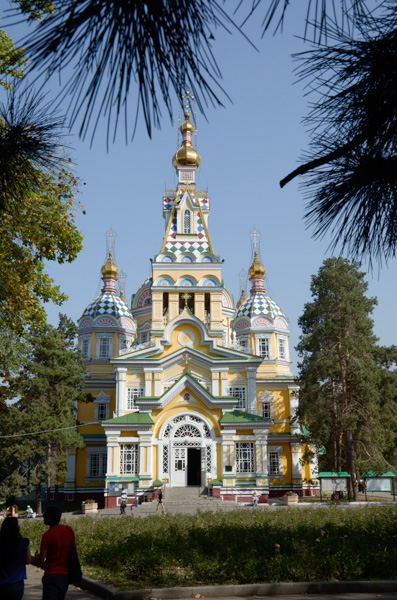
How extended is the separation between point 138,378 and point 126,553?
1037 inches

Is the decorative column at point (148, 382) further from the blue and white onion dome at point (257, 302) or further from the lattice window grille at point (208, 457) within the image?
the blue and white onion dome at point (257, 302)

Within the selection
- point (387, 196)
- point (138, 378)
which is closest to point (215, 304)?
point (138, 378)

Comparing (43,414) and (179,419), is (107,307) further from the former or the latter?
(179,419)

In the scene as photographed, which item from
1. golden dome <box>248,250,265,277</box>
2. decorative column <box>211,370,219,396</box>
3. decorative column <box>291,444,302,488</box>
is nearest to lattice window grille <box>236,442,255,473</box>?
decorative column <box>211,370,219,396</box>

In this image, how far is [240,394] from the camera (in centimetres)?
3603

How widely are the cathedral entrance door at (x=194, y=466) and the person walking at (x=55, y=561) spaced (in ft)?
92.7

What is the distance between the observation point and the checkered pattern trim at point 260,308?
4434 cm

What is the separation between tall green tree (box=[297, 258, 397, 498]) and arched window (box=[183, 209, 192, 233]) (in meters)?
10.4

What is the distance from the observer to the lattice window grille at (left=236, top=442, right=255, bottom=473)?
106ft

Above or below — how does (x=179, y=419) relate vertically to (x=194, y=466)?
above

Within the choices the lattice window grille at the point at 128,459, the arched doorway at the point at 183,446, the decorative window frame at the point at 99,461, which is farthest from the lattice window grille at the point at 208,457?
the decorative window frame at the point at 99,461

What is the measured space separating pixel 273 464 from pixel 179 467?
8948 mm

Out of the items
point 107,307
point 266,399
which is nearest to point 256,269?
point 266,399

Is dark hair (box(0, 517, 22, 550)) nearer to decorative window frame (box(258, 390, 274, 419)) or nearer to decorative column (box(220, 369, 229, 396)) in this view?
decorative column (box(220, 369, 229, 396))
